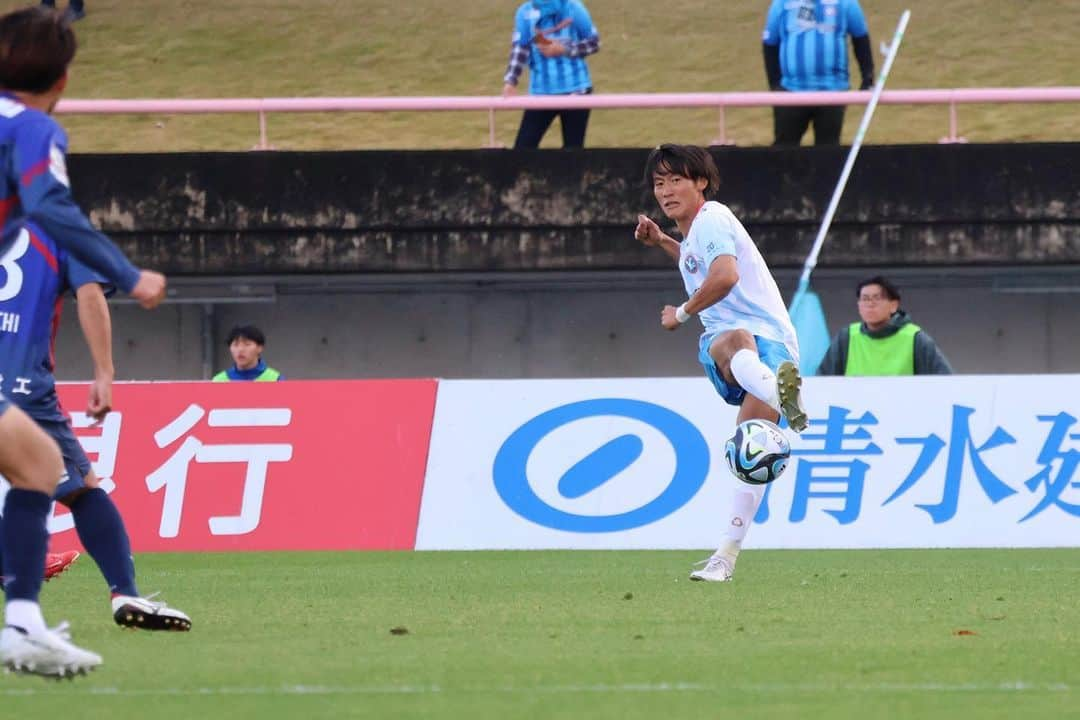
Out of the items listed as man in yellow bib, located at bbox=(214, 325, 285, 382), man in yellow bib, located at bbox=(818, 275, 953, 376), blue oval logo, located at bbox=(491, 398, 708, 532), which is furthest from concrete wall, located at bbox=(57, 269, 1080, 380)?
blue oval logo, located at bbox=(491, 398, 708, 532)

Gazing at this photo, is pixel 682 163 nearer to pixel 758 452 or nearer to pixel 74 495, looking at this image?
pixel 758 452

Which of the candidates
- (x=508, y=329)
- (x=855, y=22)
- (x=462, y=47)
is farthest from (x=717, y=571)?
(x=462, y=47)

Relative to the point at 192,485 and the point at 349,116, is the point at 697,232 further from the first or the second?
the point at 349,116

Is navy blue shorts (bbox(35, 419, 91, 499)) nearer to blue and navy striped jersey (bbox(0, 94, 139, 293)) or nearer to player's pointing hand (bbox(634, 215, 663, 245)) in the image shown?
blue and navy striped jersey (bbox(0, 94, 139, 293))

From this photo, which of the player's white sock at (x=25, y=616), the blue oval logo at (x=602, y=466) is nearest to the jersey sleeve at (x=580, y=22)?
the blue oval logo at (x=602, y=466)

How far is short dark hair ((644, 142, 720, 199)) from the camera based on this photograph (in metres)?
9.32

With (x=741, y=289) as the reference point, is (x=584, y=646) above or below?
below

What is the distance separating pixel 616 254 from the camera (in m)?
17.8

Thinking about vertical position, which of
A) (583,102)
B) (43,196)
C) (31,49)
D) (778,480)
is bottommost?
(778,480)

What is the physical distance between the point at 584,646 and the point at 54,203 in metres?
2.26

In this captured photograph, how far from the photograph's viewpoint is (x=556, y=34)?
56.2 ft

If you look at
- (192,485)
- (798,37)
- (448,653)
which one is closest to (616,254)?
(798,37)

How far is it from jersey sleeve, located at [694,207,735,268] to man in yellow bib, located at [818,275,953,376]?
451 centimetres

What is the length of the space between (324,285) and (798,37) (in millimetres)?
5290
